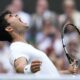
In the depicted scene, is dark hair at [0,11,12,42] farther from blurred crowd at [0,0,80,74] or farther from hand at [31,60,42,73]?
blurred crowd at [0,0,80,74]

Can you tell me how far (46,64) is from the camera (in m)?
2.11

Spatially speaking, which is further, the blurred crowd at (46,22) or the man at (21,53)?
the blurred crowd at (46,22)

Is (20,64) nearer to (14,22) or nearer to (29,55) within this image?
(29,55)

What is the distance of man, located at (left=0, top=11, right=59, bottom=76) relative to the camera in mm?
1911

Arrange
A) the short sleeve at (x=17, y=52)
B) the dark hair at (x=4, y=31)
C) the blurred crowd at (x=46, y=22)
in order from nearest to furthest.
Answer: the short sleeve at (x=17, y=52)
the dark hair at (x=4, y=31)
the blurred crowd at (x=46, y=22)

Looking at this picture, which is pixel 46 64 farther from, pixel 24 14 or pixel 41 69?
pixel 24 14

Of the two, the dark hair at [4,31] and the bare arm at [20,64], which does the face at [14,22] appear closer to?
the dark hair at [4,31]

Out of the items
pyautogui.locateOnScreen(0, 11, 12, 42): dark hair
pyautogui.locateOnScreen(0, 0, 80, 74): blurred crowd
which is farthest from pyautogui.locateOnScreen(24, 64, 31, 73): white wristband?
pyautogui.locateOnScreen(0, 0, 80, 74): blurred crowd

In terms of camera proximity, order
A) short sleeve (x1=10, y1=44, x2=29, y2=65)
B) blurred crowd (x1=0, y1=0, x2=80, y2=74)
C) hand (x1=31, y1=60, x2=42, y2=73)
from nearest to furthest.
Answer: hand (x1=31, y1=60, x2=42, y2=73), short sleeve (x1=10, y1=44, x2=29, y2=65), blurred crowd (x1=0, y1=0, x2=80, y2=74)

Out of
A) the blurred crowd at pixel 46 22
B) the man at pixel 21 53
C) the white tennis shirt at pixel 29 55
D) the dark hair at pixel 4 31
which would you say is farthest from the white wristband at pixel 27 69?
the blurred crowd at pixel 46 22

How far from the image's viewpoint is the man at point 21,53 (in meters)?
1.91

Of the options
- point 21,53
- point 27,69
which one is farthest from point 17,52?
A: point 27,69

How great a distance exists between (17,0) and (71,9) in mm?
691

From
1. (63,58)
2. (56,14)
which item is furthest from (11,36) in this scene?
(56,14)
